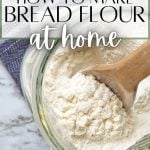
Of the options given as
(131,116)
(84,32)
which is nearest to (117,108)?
(131,116)

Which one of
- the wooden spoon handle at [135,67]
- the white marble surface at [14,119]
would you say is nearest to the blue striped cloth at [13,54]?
the white marble surface at [14,119]

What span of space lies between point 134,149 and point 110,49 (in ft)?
0.55

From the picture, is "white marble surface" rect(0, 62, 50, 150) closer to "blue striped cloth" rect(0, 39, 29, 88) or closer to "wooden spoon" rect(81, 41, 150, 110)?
"blue striped cloth" rect(0, 39, 29, 88)

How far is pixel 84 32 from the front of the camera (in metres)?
0.97

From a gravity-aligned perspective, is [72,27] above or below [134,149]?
above

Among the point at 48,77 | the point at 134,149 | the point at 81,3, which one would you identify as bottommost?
the point at 134,149

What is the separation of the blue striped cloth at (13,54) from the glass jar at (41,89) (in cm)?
1

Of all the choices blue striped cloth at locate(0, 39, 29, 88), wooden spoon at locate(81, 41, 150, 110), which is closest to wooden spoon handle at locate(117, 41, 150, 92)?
wooden spoon at locate(81, 41, 150, 110)

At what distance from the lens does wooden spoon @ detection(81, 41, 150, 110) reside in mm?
966

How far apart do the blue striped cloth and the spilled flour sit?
0.07m

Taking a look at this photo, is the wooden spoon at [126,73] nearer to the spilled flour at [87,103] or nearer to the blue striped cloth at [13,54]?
the spilled flour at [87,103]

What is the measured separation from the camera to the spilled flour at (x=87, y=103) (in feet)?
3.16

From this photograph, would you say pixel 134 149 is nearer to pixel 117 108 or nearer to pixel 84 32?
pixel 117 108

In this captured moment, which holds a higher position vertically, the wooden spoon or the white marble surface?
the wooden spoon
